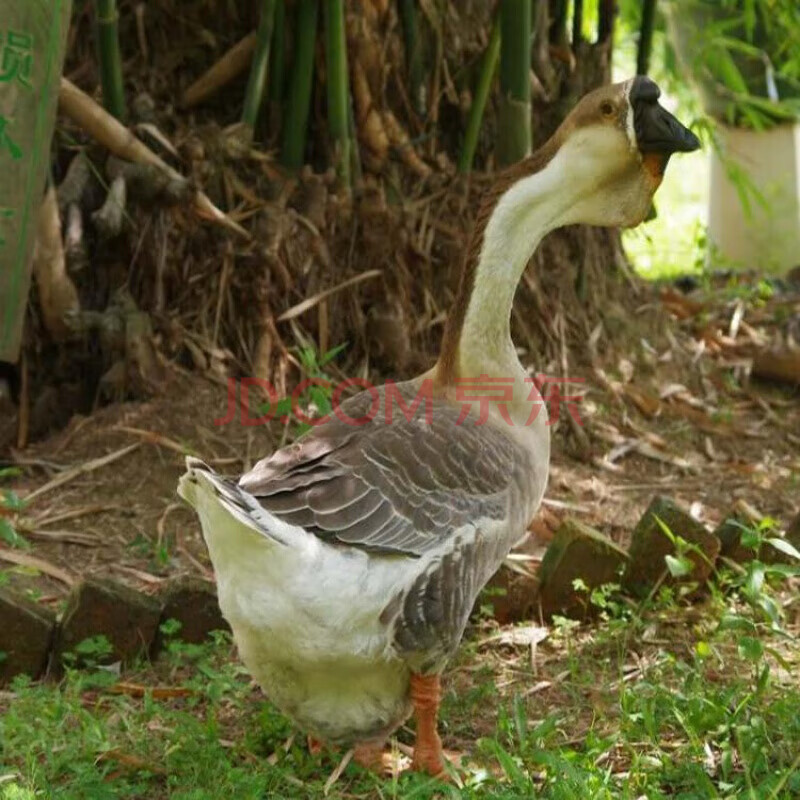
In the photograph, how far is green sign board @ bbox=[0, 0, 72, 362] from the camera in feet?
11.3

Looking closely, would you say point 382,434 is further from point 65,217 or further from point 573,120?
point 65,217

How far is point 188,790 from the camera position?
2.72 metres

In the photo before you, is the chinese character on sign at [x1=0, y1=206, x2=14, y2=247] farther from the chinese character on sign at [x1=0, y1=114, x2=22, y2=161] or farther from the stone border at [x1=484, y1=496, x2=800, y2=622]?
the stone border at [x1=484, y1=496, x2=800, y2=622]

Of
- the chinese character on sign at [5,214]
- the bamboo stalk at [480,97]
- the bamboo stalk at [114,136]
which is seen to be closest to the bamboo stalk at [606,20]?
the bamboo stalk at [480,97]

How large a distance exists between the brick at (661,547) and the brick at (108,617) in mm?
1471

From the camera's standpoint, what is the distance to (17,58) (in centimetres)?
344

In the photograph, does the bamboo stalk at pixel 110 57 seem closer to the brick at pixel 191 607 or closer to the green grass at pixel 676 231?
the brick at pixel 191 607

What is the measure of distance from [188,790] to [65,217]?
8.91 ft

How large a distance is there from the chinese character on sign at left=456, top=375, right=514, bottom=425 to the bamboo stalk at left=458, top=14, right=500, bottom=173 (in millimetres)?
2284

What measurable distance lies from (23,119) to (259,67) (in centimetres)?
156

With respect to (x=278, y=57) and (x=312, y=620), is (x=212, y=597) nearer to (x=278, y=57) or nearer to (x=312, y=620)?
(x=312, y=620)

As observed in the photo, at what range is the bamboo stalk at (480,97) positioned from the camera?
5.27m

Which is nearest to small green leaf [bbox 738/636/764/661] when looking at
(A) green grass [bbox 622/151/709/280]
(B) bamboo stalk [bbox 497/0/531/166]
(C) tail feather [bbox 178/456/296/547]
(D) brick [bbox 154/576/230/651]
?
(C) tail feather [bbox 178/456/296/547]

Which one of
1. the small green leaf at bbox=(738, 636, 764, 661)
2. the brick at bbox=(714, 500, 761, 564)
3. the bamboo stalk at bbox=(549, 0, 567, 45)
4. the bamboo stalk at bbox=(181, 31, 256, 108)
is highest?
the bamboo stalk at bbox=(549, 0, 567, 45)
